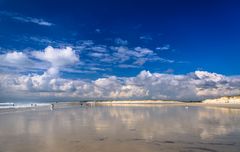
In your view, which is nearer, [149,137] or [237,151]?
[237,151]

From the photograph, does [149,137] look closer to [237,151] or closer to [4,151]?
[237,151]

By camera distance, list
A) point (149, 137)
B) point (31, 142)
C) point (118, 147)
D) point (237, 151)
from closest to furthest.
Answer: point (237, 151) < point (118, 147) < point (31, 142) < point (149, 137)

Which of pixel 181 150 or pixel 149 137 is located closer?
pixel 181 150

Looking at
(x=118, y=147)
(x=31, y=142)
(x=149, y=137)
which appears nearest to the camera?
(x=118, y=147)

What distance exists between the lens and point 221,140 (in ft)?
55.6

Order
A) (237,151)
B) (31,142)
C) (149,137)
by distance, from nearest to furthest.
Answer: (237,151), (31,142), (149,137)

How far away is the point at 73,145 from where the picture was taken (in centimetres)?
1562

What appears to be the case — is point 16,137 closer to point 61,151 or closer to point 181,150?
point 61,151

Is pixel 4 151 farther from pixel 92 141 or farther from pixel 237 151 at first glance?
pixel 237 151

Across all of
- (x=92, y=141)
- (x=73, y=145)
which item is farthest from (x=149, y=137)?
(x=73, y=145)

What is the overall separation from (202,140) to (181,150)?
141 inches

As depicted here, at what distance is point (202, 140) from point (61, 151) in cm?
858

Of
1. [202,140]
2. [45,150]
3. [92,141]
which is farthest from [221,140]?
[45,150]

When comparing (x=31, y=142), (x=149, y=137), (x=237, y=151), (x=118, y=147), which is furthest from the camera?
(x=149, y=137)
